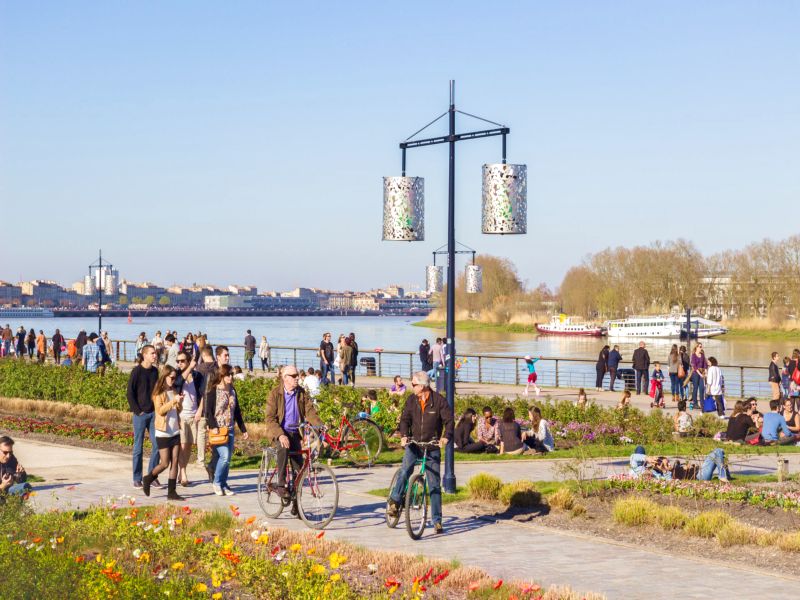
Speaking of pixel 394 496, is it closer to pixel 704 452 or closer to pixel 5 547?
pixel 5 547

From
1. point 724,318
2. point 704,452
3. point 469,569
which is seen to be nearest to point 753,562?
point 469,569

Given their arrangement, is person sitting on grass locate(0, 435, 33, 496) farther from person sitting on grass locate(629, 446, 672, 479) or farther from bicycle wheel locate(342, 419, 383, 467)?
person sitting on grass locate(629, 446, 672, 479)

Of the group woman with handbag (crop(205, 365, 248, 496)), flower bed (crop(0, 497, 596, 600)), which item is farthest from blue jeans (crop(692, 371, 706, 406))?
flower bed (crop(0, 497, 596, 600))

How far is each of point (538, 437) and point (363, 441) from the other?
3.20 metres

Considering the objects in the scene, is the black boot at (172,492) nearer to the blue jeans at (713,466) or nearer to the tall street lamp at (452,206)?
the tall street lamp at (452,206)

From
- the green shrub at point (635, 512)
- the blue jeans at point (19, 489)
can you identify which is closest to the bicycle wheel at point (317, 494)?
the blue jeans at point (19, 489)

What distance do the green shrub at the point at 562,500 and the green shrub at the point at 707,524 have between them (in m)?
1.63

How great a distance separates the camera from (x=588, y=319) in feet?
422

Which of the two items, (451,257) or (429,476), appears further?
(451,257)

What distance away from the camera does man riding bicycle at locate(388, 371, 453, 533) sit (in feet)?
37.8

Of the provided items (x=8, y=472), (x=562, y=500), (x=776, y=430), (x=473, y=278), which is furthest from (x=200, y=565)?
(x=473, y=278)

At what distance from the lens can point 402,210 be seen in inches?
578

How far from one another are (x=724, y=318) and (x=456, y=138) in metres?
109

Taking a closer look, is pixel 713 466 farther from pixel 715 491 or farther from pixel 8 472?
pixel 8 472
